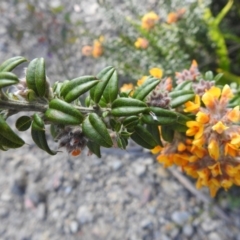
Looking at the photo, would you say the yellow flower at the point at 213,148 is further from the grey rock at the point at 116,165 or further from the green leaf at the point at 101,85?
the grey rock at the point at 116,165

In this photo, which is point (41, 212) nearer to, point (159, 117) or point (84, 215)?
point (84, 215)

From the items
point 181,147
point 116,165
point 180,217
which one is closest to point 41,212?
point 116,165

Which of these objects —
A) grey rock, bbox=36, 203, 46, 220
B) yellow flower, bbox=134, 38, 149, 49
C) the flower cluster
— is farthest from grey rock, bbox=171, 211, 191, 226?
the flower cluster

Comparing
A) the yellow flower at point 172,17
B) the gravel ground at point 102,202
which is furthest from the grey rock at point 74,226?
the yellow flower at point 172,17

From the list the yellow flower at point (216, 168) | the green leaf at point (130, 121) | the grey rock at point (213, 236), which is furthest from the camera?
the grey rock at point (213, 236)

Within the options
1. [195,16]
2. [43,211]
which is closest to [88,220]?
[43,211]
